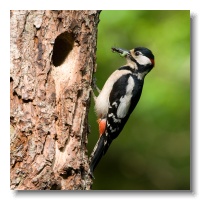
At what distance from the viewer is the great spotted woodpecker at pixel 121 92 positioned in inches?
143

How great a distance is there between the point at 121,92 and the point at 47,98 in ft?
2.42

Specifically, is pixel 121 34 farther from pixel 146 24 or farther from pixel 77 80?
pixel 77 80

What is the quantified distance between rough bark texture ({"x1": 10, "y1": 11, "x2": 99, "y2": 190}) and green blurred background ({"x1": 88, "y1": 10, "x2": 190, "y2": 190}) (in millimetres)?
406

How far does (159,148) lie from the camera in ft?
13.3

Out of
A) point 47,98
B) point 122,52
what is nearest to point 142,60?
point 122,52

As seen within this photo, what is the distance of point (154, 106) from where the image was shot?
3.81 metres

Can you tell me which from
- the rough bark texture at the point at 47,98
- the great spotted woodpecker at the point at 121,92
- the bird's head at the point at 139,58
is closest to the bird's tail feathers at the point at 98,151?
the great spotted woodpecker at the point at 121,92

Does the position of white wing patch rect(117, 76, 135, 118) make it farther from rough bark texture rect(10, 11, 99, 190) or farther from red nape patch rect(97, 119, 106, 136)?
rough bark texture rect(10, 11, 99, 190)

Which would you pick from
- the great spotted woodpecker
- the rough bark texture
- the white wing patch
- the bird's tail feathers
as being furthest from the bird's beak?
the bird's tail feathers

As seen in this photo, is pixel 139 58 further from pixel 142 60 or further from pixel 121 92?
pixel 121 92

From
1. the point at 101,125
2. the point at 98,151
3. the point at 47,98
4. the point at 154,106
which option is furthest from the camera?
the point at 154,106
